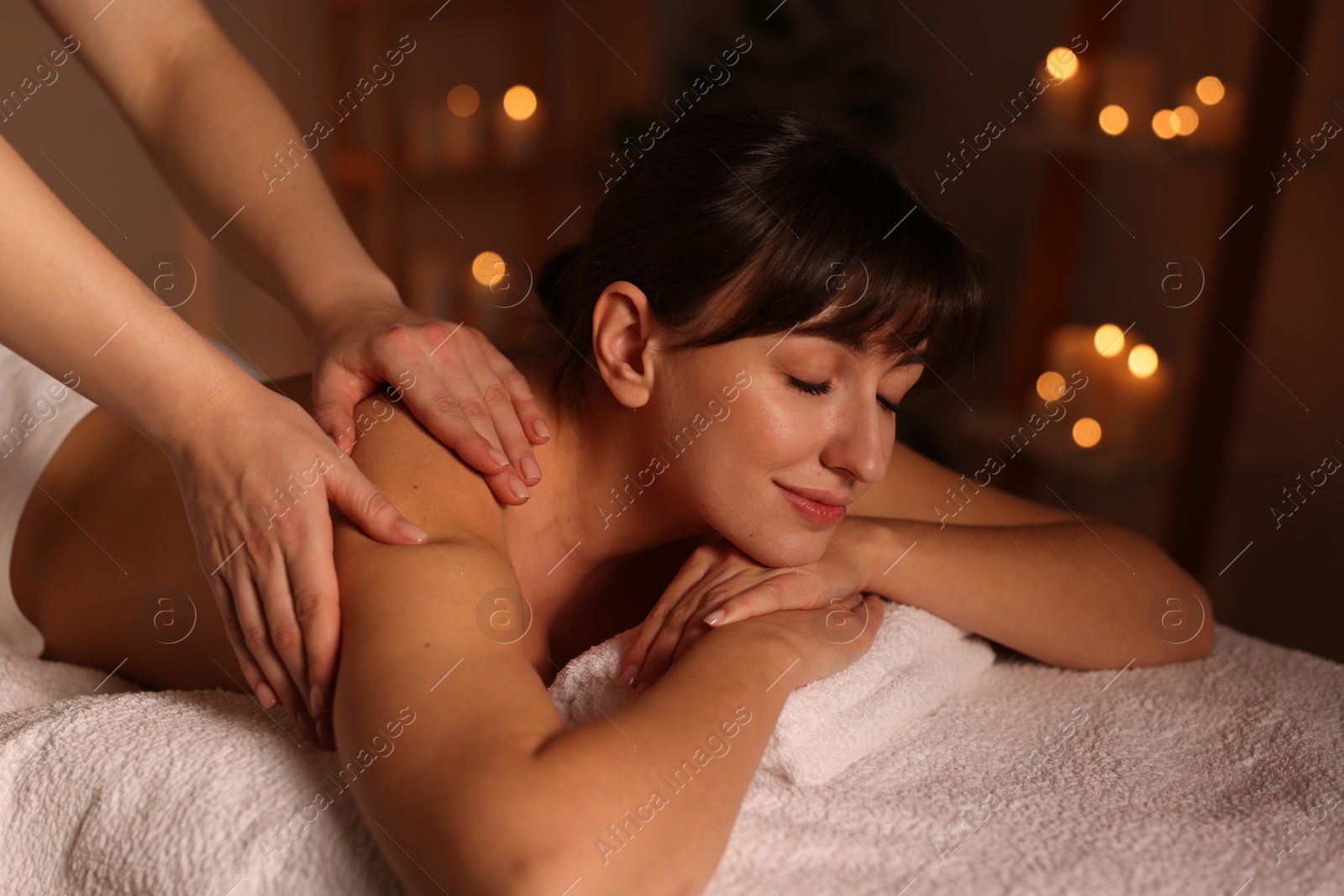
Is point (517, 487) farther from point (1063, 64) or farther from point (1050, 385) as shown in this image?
point (1063, 64)

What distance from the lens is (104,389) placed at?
0.85m

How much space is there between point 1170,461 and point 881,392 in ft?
4.66

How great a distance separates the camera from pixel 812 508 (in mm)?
1017

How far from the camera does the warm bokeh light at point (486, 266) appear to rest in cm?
324


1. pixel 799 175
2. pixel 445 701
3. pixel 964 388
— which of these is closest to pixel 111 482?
pixel 445 701

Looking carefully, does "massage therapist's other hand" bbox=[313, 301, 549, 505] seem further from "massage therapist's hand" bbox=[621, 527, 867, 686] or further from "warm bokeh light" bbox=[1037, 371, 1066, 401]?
"warm bokeh light" bbox=[1037, 371, 1066, 401]

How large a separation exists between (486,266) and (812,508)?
2.56 meters

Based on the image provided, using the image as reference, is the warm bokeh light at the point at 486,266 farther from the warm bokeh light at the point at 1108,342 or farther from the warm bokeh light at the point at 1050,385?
the warm bokeh light at the point at 1108,342

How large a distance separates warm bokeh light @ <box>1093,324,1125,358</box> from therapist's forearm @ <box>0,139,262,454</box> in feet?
6.01

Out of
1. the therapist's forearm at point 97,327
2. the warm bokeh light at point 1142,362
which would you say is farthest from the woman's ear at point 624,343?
the warm bokeh light at point 1142,362

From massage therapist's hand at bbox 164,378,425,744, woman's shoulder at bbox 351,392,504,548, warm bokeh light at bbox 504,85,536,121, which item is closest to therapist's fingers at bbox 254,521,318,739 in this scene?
massage therapist's hand at bbox 164,378,425,744

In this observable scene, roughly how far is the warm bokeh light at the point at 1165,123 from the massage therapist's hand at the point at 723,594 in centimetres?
148

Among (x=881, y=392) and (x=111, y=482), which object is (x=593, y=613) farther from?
(x=111, y=482)

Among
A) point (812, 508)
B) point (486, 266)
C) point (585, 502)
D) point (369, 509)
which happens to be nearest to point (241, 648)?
point (369, 509)
